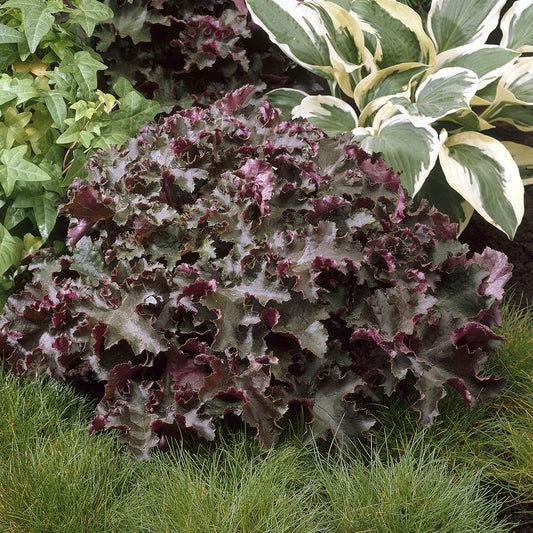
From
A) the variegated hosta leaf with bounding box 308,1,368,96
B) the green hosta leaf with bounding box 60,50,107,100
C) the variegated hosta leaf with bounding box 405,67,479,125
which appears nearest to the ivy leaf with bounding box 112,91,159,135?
the green hosta leaf with bounding box 60,50,107,100

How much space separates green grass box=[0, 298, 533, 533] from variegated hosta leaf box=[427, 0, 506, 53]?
1680 millimetres

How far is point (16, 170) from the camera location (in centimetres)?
229

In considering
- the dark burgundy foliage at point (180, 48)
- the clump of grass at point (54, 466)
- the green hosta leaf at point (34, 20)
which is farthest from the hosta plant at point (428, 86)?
the clump of grass at point (54, 466)

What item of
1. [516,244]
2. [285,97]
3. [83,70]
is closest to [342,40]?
[285,97]

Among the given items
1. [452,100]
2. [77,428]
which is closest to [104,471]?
[77,428]

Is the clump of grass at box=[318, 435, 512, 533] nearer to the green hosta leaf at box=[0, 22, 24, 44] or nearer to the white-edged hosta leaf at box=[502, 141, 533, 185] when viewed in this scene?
the white-edged hosta leaf at box=[502, 141, 533, 185]

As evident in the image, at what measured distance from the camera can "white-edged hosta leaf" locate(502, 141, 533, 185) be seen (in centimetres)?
288

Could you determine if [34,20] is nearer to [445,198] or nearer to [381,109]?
[381,109]

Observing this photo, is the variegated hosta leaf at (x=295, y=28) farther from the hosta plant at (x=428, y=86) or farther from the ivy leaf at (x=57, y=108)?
the ivy leaf at (x=57, y=108)

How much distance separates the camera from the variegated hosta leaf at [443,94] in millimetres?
2412

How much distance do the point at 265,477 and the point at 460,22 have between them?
7.40 feet

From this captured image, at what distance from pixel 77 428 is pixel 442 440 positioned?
3.48 ft

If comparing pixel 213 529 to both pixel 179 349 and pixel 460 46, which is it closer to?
pixel 179 349

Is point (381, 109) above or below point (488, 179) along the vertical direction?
above
